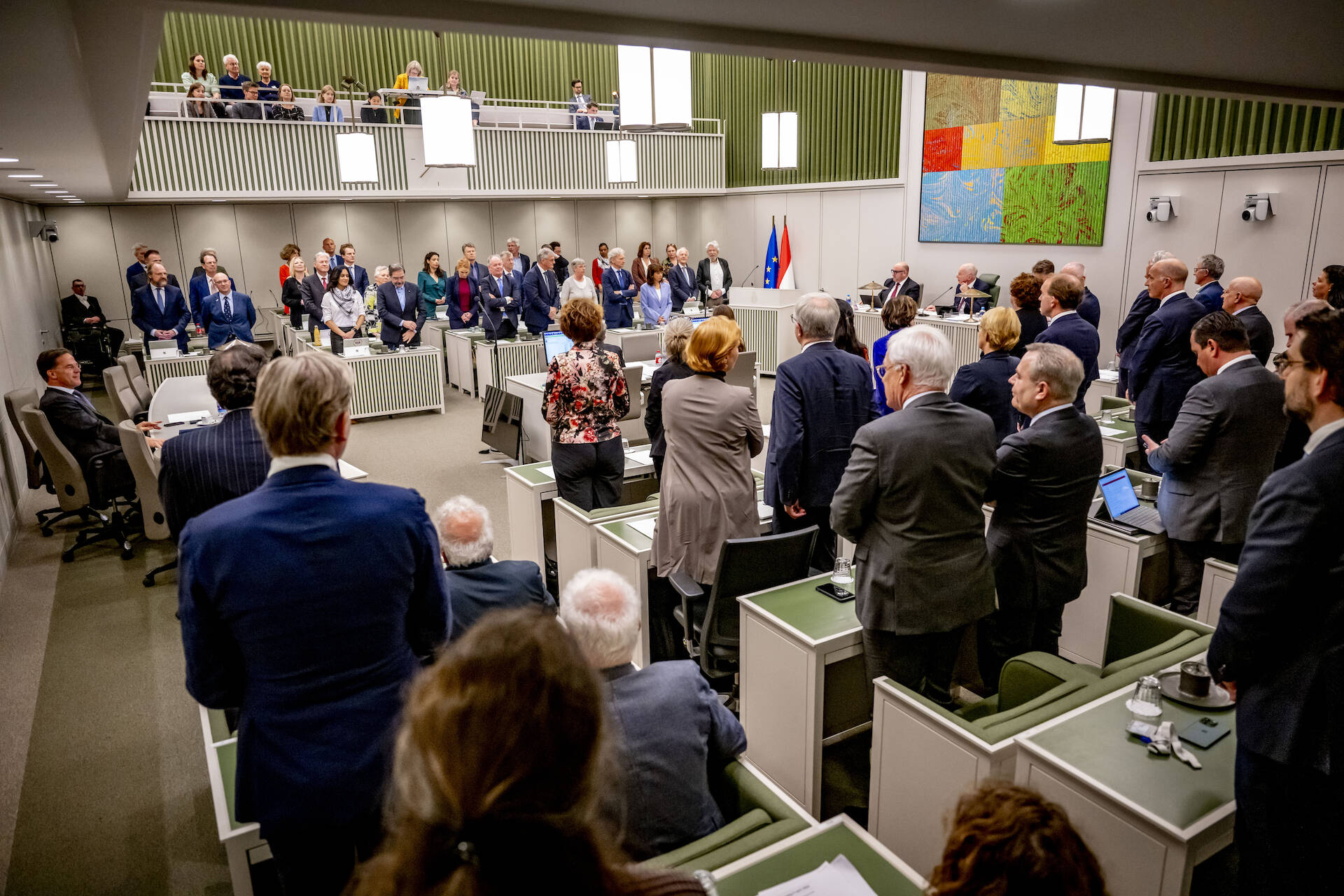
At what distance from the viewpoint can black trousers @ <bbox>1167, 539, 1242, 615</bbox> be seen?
349cm

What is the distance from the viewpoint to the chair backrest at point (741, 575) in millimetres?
3121

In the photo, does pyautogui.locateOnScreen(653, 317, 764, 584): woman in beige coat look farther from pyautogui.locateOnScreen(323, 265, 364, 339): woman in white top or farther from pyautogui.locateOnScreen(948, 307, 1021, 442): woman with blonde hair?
pyautogui.locateOnScreen(323, 265, 364, 339): woman in white top

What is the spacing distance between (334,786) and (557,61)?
16245 millimetres

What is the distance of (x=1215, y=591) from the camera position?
3.36m

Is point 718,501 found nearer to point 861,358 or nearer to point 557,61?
point 861,358

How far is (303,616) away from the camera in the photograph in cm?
163

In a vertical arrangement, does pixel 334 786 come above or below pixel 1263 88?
below

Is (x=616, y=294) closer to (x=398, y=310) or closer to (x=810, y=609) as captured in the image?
(x=398, y=310)

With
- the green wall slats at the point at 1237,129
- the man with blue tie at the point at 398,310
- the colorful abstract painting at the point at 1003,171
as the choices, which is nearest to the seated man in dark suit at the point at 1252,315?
the green wall slats at the point at 1237,129

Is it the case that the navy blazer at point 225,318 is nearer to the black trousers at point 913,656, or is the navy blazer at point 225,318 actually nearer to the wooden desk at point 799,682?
the wooden desk at point 799,682

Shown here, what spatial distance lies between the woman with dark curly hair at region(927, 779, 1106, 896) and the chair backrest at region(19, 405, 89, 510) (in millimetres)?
6221

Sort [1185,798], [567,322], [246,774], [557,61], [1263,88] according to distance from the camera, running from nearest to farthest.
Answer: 1. [246,774]
2. [1185,798]
3. [1263,88]
4. [567,322]
5. [557,61]

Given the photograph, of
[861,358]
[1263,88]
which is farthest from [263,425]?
[1263,88]

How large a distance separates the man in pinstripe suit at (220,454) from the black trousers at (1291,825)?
9.35ft
